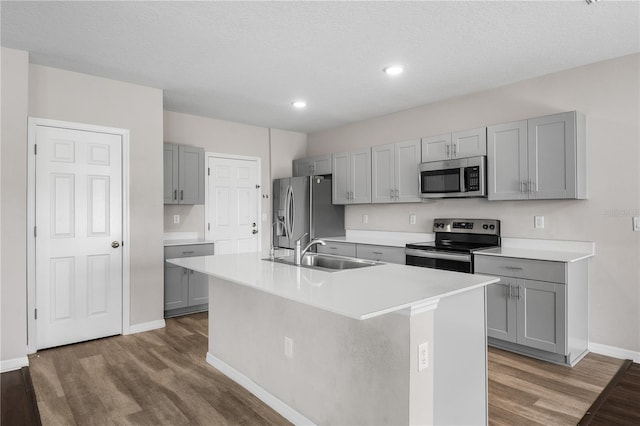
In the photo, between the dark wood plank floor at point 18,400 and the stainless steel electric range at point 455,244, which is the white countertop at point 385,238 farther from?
the dark wood plank floor at point 18,400

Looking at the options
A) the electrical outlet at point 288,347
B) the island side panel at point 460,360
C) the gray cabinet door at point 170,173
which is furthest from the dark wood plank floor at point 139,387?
the gray cabinet door at point 170,173

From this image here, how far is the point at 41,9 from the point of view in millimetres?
2480

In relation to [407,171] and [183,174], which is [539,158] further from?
[183,174]

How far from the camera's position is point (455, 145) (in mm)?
4051

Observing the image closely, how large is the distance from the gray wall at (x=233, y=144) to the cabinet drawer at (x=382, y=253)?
179 cm

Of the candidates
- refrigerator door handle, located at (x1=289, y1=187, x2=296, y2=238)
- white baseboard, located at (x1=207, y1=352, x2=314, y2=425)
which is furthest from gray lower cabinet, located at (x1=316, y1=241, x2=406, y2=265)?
white baseboard, located at (x1=207, y1=352, x2=314, y2=425)

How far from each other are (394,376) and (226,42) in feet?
8.51

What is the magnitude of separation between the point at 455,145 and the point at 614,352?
7.59ft

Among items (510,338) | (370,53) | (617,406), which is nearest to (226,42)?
(370,53)

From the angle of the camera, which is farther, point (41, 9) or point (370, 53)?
point (370, 53)

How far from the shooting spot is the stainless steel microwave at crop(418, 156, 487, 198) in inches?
150

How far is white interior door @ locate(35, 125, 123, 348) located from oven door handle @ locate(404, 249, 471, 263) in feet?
9.78

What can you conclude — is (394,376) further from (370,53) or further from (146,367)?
(370,53)

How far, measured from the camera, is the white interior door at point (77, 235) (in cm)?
341
